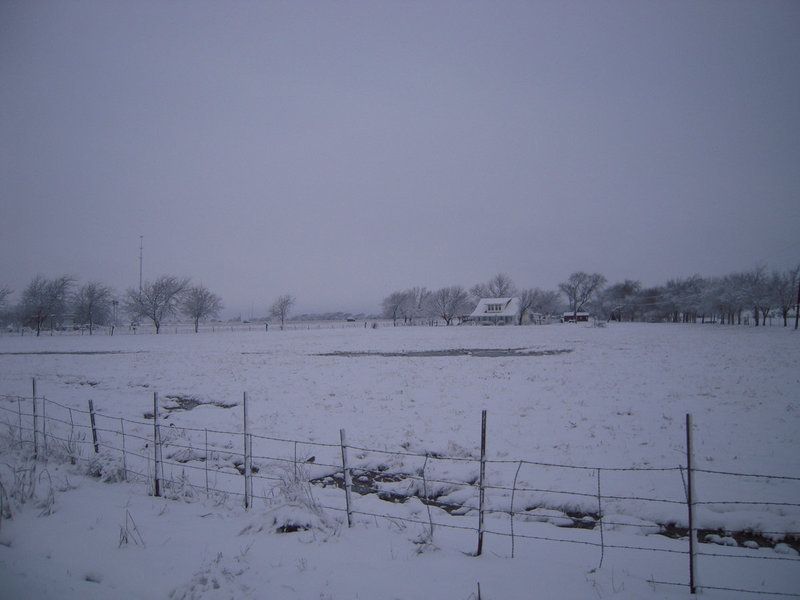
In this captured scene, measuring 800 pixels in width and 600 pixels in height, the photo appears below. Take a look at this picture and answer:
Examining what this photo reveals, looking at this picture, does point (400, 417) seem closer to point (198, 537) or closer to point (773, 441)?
point (198, 537)

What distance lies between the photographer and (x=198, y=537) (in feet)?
16.6

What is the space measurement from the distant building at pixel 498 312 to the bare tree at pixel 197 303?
6153 centimetres

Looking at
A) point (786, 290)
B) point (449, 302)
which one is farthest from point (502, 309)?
point (786, 290)

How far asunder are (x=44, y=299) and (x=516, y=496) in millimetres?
80613

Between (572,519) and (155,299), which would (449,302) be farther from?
(572,519)

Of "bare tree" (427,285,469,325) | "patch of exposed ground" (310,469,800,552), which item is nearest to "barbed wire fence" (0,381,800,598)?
"patch of exposed ground" (310,469,800,552)

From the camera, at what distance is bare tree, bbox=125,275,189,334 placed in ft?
217

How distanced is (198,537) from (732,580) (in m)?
6.42

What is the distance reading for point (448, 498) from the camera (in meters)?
7.12

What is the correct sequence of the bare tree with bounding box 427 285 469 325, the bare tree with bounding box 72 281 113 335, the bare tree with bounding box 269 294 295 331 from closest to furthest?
the bare tree with bounding box 72 281 113 335, the bare tree with bounding box 269 294 295 331, the bare tree with bounding box 427 285 469 325

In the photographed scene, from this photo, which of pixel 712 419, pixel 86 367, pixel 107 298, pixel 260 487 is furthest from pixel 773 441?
pixel 107 298

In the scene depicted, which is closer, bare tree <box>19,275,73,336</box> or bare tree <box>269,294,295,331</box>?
bare tree <box>19,275,73,336</box>

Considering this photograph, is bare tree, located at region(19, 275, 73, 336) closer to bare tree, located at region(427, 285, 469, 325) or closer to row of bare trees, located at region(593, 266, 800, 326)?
bare tree, located at region(427, 285, 469, 325)

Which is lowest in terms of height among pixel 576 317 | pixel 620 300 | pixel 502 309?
pixel 576 317
